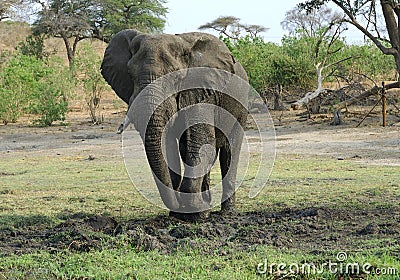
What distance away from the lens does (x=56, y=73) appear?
24.0m

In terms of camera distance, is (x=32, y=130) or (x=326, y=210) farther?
(x=32, y=130)

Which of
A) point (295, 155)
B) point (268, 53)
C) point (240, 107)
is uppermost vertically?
point (268, 53)

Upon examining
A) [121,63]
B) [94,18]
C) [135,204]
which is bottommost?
[135,204]

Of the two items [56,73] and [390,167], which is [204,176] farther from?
[56,73]

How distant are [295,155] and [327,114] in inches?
351

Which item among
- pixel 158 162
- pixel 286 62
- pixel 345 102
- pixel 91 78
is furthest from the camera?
pixel 286 62

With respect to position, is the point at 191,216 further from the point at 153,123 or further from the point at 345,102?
the point at 345,102

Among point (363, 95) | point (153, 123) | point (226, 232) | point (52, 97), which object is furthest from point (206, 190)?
point (52, 97)

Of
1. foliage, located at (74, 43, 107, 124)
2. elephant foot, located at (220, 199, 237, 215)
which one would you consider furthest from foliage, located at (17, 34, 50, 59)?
elephant foot, located at (220, 199, 237, 215)

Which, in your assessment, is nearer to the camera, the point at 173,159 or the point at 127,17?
the point at 173,159

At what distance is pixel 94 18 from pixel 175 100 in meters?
30.5

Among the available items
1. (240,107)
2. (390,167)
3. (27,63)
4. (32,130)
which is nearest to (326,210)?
(240,107)

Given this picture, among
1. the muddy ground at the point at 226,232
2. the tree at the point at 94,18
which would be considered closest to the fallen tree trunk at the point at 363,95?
the muddy ground at the point at 226,232

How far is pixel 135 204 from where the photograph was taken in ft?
27.5
